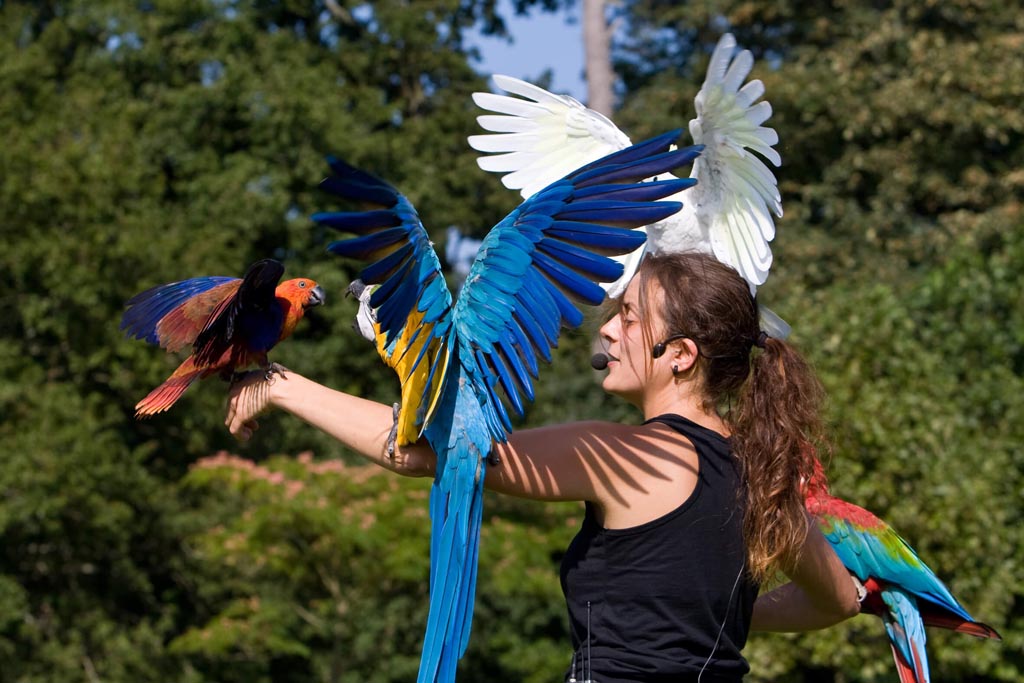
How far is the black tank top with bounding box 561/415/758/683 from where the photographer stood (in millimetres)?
1536

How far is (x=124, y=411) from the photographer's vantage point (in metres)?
9.53

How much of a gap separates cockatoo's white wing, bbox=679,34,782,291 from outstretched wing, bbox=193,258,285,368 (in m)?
1.05

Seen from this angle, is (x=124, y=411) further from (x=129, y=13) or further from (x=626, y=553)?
(x=626, y=553)

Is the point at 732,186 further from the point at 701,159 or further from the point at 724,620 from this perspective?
the point at 724,620

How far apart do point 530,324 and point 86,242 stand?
7.89 meters

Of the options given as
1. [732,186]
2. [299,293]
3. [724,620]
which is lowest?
[724,620]

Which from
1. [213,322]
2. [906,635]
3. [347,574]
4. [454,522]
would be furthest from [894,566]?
[347,574]

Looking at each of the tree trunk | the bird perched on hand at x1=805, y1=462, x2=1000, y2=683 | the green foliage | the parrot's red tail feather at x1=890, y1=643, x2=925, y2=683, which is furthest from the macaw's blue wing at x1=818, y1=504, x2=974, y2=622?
the tree trunk

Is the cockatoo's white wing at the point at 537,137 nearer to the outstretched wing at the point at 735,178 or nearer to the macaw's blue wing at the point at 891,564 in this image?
the outstretched wing at the point at 735,178

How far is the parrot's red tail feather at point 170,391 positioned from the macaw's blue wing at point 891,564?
4.12 ft

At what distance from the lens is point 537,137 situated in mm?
2732

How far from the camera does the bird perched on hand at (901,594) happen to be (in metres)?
2.22

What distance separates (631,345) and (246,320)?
0.56 metres

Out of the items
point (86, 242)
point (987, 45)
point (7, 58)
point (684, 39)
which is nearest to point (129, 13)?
point (7, 58)
